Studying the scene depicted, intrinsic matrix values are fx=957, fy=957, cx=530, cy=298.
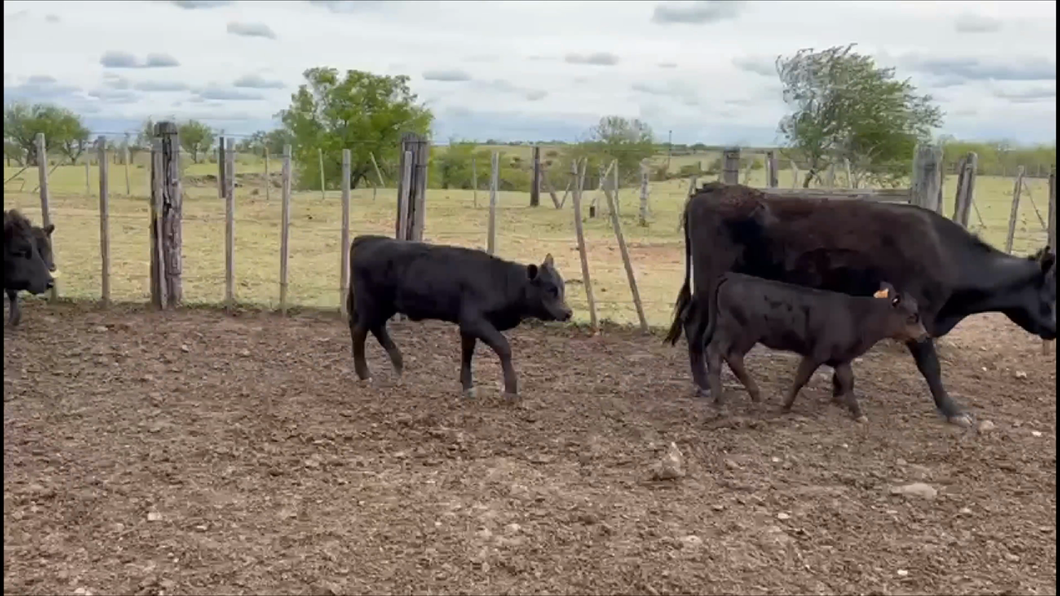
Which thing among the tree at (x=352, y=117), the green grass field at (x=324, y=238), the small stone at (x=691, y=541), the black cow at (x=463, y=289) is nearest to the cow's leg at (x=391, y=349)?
the black cow at (x=463, y=289)

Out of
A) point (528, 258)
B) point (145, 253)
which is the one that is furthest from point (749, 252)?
point (145, 253)

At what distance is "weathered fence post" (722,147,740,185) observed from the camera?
1027cm

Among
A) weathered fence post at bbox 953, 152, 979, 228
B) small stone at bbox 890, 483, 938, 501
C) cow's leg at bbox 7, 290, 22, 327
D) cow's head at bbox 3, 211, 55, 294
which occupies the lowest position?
small stone at bbox 890, 483, 938, 501

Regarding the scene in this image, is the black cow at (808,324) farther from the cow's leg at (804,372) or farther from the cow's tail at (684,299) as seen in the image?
the cow's tail at (684,299)

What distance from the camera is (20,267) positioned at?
950cm

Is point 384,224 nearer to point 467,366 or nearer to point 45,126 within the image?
point 467,366

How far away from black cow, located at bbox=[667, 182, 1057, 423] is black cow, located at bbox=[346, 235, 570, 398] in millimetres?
1370

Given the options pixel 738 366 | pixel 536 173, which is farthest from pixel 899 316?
pixel 536 173

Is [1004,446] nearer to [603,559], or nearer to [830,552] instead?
[830,552]

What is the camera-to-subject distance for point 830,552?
4777 mm

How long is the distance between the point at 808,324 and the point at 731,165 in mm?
3776

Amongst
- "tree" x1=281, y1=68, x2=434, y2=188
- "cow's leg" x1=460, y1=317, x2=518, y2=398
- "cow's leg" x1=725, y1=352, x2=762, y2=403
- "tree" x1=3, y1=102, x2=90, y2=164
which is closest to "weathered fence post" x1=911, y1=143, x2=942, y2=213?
"cow's leg" x1=725, y1=352, x2=762, y2=403

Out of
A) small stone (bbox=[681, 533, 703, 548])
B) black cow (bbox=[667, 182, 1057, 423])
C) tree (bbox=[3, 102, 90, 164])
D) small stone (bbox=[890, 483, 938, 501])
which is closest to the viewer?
small stone (bbox=[681, 533, 703, 548])

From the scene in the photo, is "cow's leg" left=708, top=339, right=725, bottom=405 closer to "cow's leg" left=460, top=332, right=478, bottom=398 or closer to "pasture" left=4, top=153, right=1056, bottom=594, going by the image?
"pasture" left=4, top=153, right=1056, bottom=594
